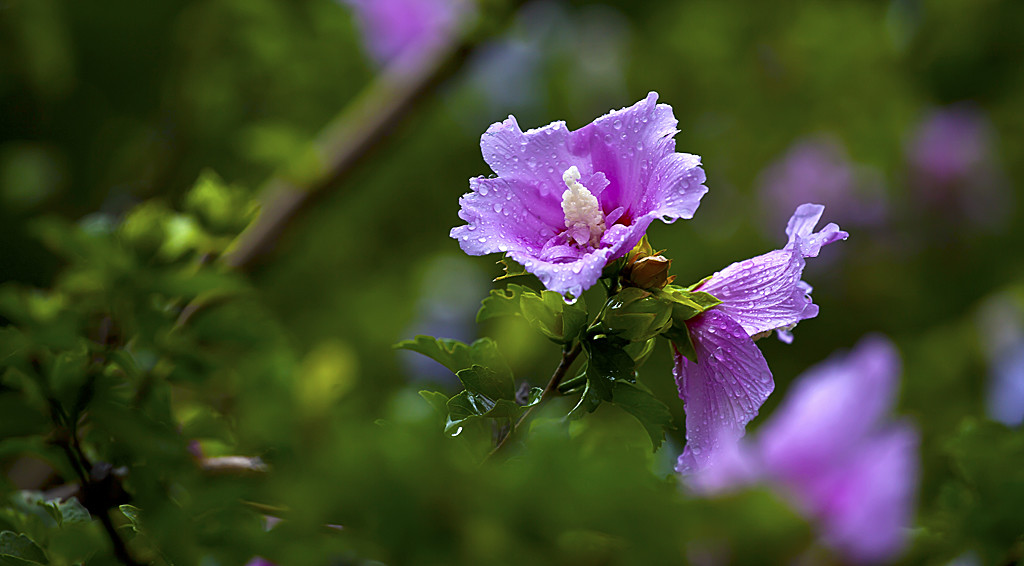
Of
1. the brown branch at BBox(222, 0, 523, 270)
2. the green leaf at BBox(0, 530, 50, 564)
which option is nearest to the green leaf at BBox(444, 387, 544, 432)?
the green leaf at BBox(0, 530, 50, 564)

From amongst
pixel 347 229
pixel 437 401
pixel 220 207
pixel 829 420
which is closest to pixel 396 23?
pixel 347 229

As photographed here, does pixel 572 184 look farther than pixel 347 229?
No

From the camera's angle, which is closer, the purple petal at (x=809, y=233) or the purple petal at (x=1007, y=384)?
the purple petal at (x=809, y=233)

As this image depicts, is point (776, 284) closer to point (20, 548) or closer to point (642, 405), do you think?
point (642, 405)

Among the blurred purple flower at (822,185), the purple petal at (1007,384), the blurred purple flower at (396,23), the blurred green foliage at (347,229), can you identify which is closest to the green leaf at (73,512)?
the blurred green foliage at (347,229)

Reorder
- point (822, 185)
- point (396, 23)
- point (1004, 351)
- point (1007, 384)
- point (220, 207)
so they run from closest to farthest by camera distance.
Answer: point (220, 207) → point (1007, 384) → point (1004, 351) → point (396, 23) → point (822, 185)

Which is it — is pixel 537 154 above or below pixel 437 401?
above

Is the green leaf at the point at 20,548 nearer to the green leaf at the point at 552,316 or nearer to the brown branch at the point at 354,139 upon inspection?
the green leaf at the point at 552,316

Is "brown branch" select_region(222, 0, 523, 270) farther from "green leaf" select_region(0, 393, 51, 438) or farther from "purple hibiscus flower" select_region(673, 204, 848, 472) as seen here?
"purple hibiscus flower" select_region(673, 204, 848, 472)
